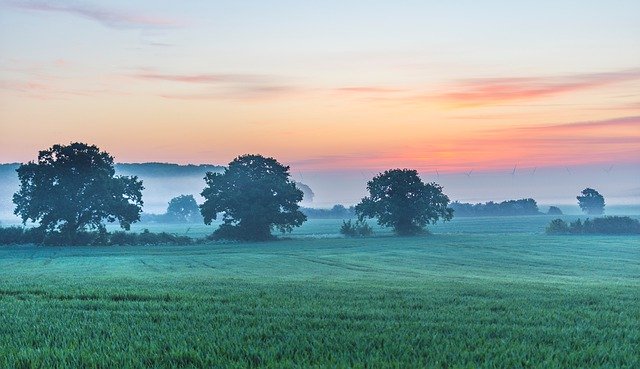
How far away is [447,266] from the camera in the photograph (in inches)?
1756

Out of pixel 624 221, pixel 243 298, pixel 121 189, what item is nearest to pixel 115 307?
pixel 243 298

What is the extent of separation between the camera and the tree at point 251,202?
86375 millimetres

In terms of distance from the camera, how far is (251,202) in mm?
86750

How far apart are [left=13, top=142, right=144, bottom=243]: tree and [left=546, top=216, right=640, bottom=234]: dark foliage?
A: 65.3 m

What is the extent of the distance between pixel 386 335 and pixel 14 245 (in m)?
76.1

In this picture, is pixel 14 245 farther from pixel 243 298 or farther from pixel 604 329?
pixel 604 329

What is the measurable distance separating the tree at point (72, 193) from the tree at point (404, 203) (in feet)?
121

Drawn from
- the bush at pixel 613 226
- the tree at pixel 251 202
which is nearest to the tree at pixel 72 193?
the tree at pixel 251 202

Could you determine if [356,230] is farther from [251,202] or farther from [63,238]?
[63,238]

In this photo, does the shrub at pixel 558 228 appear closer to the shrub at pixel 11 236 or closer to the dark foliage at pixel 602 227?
the dark foliage at pixel 602 227

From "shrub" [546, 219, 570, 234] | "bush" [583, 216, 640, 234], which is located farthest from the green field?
"bush" [583, 216, 640, 234]

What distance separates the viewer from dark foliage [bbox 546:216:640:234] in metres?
98.6

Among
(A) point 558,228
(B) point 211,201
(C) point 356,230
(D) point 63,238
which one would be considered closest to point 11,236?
(D) point 63,238

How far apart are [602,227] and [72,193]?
78.7 metres
